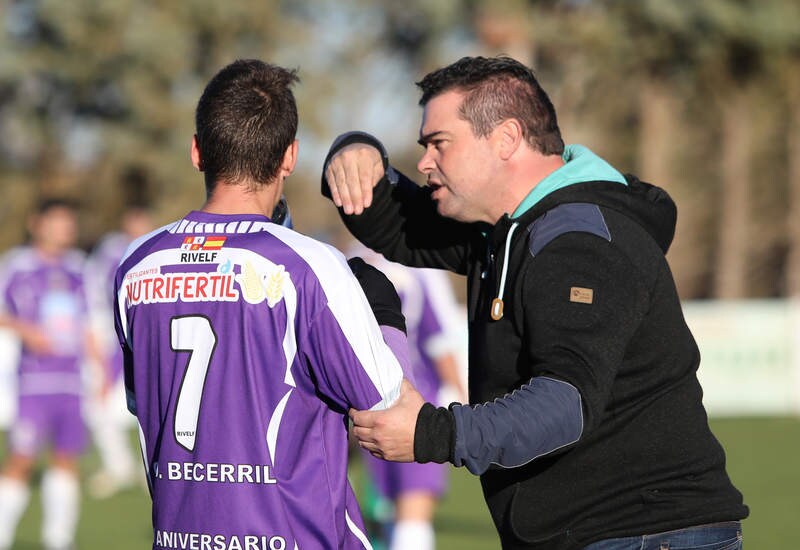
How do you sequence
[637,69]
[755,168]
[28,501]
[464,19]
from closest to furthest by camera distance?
[28,501]
[464,19]
[637,69]
[755,168]

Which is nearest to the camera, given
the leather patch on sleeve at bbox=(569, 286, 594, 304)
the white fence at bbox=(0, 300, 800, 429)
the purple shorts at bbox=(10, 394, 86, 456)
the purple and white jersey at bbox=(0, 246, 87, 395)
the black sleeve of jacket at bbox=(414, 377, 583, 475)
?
the black sleeve of jacket at bbox=(414, 377, 583, 475)

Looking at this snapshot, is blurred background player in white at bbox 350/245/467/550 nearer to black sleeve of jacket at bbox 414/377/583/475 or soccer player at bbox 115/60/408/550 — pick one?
soccer player at bbox 115/60/408/550

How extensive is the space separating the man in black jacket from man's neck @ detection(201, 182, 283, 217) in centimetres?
54

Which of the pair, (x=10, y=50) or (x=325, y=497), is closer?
(x=325, y=497)

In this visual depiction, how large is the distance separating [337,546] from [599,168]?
1268mm

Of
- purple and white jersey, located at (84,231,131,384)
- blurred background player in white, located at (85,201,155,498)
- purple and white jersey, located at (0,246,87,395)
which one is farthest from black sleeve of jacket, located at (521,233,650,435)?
purple and white jersey, located at (84,231,131,384)

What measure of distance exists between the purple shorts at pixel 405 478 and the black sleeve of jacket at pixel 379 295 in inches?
154

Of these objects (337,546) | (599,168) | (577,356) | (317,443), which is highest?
(599,168)

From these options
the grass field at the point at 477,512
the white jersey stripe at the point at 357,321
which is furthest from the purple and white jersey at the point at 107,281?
the white jersey stripe at the point at 357,321

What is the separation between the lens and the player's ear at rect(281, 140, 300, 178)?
10.8 ft

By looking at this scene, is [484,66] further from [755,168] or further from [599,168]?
[755,168]

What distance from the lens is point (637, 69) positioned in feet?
105

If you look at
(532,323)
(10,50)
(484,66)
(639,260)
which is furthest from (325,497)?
(10,50)

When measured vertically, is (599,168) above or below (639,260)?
above
